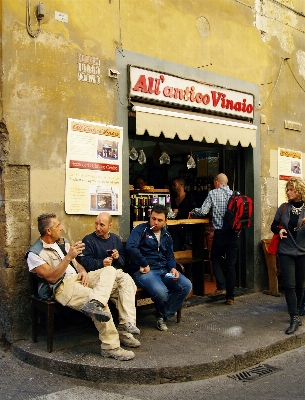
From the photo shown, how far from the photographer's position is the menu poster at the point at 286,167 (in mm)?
8836

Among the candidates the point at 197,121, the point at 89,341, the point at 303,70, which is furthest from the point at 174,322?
the point at 303,70

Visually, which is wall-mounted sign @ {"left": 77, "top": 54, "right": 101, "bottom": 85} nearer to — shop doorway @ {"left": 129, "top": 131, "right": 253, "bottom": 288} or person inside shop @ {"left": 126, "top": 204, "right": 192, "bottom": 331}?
shop doorway @ {"left": 129, "top": 131, "right": 253, "bottom": 288}

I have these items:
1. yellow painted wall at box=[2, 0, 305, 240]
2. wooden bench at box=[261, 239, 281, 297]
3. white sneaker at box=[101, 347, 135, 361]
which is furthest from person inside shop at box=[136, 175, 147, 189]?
white sneaker at box=[101, 347, 135, 361]

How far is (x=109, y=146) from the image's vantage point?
6.35m

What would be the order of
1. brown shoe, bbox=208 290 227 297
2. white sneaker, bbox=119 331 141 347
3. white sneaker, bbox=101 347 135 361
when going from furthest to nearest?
brown shoe, bbox=208 290 227 297 < white sneaker, bbox=119 331 141 347 < white sneaker, bbox=101 347 135 361

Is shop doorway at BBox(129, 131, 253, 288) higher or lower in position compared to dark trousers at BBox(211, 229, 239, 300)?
higher

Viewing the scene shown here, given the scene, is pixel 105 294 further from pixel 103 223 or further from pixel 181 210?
pixel 181 210

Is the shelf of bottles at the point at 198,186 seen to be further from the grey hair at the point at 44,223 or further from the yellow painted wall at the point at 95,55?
the grey hair at the point at 44,223

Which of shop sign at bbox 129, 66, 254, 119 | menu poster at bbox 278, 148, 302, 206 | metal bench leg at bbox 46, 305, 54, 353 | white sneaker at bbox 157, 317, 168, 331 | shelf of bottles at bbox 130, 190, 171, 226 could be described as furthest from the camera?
menu poster at bbox 278, 148, 302, 206

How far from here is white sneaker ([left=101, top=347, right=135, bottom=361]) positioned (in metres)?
4.77

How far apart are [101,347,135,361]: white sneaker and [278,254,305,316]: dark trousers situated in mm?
2258

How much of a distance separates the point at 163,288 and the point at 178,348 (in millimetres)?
752

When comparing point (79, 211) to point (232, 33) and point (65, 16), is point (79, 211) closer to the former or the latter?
point (65, 16)

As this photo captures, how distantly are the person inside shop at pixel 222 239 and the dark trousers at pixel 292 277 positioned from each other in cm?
125
